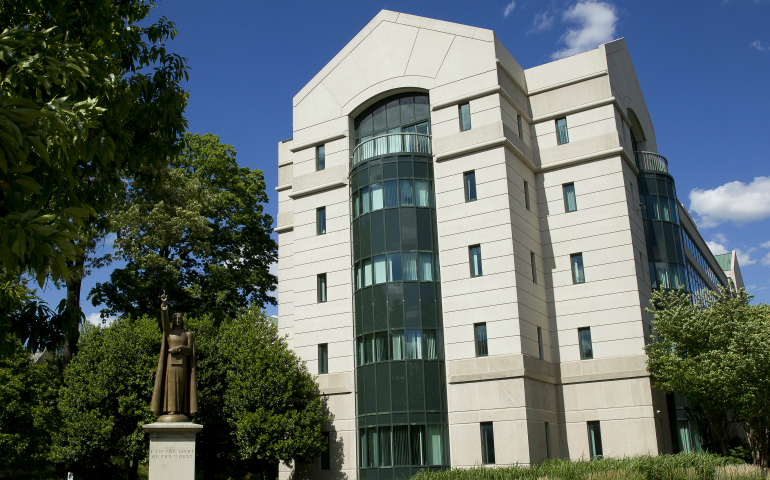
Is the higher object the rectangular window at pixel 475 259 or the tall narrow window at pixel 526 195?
the tall narrow window at pixel 526 195

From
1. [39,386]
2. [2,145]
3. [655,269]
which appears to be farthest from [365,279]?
[2,145]

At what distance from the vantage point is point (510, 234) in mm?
30125

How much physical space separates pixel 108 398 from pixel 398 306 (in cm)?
1356

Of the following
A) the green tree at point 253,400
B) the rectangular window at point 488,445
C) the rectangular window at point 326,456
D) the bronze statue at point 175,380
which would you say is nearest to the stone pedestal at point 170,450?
the bronze statue at point 175,380

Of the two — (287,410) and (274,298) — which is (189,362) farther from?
(274,298)

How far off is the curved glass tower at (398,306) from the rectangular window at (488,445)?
1692mm

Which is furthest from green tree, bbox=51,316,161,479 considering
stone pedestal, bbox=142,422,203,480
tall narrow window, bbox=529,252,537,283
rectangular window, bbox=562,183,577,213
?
rectangular window, bbox=562,183,577,213

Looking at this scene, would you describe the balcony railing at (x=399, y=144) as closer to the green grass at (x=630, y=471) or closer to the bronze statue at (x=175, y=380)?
the green grass at (x=630, y=471)

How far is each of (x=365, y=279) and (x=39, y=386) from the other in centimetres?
1688

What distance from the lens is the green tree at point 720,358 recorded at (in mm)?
26797

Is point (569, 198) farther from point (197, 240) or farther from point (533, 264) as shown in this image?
point (197, 240)

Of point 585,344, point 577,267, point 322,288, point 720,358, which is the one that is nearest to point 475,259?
point 577,267

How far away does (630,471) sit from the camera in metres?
22.3

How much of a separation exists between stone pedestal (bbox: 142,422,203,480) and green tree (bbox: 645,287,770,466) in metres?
19.6
